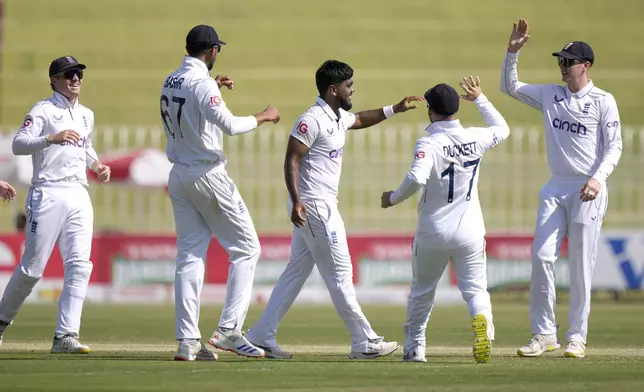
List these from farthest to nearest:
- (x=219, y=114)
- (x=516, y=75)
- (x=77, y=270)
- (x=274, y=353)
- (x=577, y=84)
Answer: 1. (x=516, y=75)
2. (x=577, y=84)
3. (x=77, y=270)
4. (x=274, y=353)
5. (x=219, y=114)

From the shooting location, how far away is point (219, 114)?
30.3 ft

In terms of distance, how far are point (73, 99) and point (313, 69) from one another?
60.0 feet

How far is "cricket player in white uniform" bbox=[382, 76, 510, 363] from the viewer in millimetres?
9438

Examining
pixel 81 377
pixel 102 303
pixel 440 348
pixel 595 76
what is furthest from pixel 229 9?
pixel 81 377

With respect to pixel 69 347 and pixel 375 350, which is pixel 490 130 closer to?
pixel 375 350

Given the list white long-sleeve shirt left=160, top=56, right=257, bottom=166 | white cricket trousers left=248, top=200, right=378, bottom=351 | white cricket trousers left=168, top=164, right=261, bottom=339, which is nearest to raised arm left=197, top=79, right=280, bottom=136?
white long-sleeve shirt left=160, top=56, right=257, bottom=166

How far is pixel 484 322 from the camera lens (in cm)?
915

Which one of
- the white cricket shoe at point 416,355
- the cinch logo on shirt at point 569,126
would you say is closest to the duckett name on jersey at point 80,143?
the white cricket shoe at point 416,355

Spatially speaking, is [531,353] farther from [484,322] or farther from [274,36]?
[274,36]

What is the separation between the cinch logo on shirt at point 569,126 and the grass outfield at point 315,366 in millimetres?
1703

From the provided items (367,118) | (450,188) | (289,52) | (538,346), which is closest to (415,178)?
(450,188)

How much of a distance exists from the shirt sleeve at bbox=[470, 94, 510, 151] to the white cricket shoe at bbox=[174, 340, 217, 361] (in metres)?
2.45

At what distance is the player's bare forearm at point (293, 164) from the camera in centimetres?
962

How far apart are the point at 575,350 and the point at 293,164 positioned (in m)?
2.49
